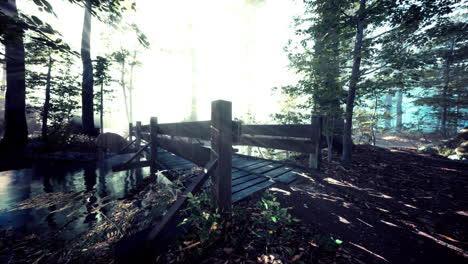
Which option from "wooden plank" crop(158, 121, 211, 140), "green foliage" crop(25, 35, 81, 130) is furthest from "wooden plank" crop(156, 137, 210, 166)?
"green foliage" crop(25, 35, 81, 130)

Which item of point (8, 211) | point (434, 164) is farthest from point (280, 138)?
point (434, 164)

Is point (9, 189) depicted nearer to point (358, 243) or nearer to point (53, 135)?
point (53, 135)

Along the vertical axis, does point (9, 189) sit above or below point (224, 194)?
below

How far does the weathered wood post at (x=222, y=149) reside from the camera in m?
2.26

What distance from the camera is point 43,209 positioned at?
357 centimetres

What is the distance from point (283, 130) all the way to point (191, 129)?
2.07 metres

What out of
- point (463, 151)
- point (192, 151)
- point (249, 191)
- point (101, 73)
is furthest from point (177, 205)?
point (463, 151)

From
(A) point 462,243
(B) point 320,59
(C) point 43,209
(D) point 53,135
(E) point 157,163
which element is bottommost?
(C) point 43,209

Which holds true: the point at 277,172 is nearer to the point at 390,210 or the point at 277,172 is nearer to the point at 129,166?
the point at 390,210

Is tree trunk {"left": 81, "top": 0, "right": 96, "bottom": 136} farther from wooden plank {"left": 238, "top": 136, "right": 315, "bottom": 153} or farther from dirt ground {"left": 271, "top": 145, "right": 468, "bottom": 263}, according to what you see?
dirt ground {"left": 271, "top": 145, "right": 468, "bottom": 263}

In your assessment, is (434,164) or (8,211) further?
(434,164)

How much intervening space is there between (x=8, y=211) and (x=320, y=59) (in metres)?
9.44

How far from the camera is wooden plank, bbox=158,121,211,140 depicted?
9.72 ft

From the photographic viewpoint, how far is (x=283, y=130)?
376 centimetres
